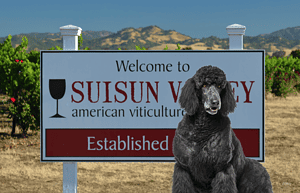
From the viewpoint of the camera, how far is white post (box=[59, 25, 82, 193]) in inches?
197

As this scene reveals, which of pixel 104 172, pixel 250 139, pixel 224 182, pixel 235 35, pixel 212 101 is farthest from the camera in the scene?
pixel 104 172

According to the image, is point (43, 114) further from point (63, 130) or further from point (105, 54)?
point (105, 54)

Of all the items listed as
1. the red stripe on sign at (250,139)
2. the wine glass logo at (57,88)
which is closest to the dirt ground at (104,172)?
the red stripe on sign at (250,139)

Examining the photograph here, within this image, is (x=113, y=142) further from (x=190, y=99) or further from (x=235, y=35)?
(x=235, y=35)

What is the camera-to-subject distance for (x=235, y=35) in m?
4.97

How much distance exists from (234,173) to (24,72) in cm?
769

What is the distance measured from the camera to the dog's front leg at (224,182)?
305 cm

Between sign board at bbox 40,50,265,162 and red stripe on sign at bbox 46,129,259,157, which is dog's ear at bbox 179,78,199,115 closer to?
sign board at bbox 40,50,265,162

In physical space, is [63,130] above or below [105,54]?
below

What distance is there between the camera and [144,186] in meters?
6.35

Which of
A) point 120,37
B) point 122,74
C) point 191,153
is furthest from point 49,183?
point 120,37

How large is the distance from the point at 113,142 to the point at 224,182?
2154 millimetres

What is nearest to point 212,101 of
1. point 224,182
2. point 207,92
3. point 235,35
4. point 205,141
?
point 207,92

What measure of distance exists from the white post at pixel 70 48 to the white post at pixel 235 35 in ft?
7.66
